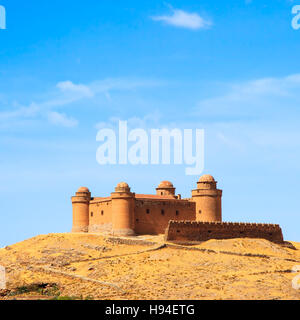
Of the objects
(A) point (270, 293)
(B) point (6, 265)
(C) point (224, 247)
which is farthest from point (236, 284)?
(B) point (6, 265)

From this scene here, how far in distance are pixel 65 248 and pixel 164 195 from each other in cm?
1810

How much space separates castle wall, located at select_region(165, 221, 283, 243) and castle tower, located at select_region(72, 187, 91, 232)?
1546 cm

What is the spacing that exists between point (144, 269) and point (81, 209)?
74.6 feet

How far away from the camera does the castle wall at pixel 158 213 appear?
6844 cm

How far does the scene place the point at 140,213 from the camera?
68562 millimetres

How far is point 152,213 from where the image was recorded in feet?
227

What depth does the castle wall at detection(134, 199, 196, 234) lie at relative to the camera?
225 ft

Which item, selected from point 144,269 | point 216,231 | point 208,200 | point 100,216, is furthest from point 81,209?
point 144,269
